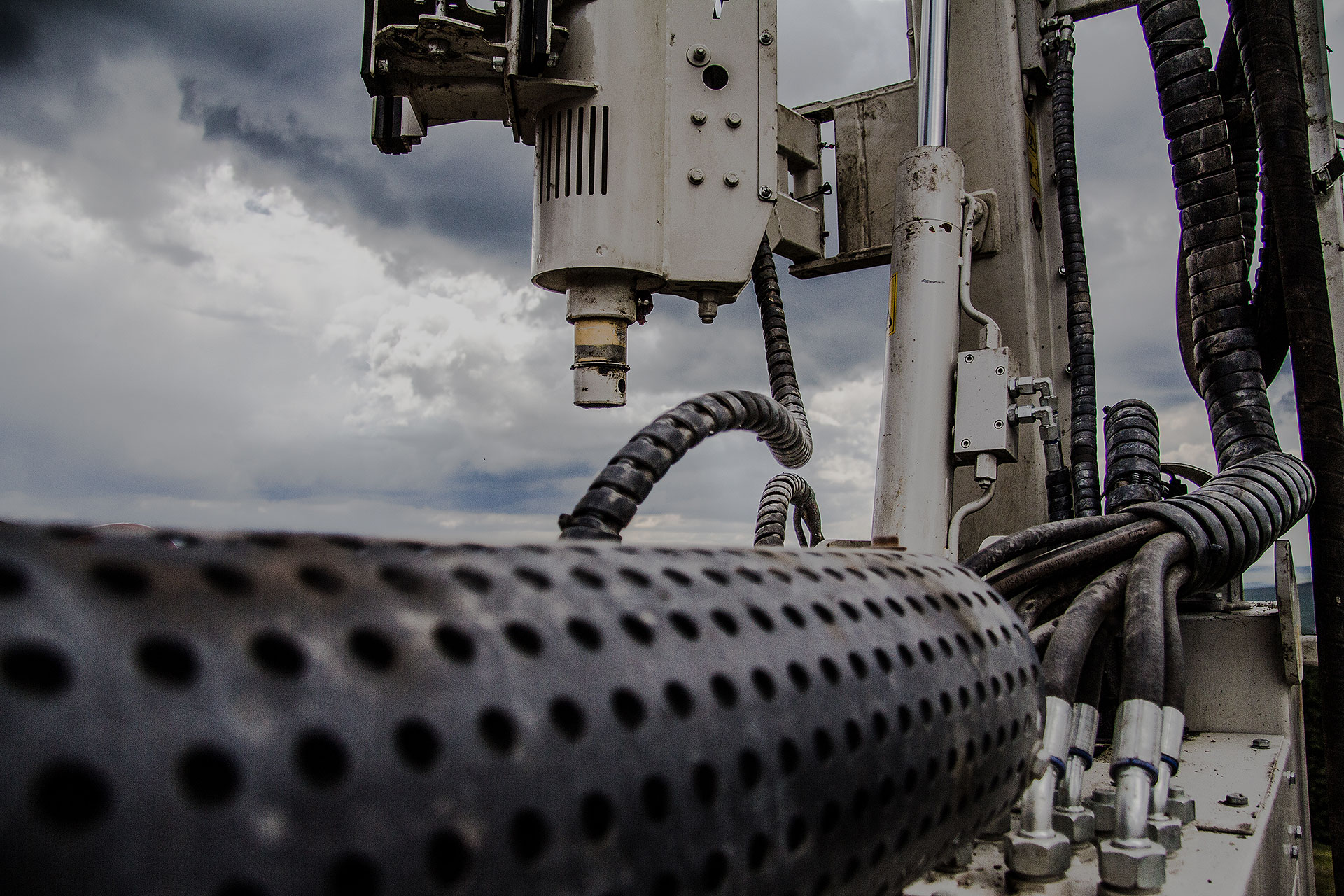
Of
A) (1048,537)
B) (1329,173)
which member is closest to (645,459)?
(1048,537)

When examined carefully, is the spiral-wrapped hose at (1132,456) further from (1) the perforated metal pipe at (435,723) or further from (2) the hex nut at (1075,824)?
(1) the perforated metal pipe at (435,723)

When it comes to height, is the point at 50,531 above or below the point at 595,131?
below

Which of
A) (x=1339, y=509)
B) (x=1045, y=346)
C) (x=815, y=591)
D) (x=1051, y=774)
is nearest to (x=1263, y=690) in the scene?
(x=1339, y=509)

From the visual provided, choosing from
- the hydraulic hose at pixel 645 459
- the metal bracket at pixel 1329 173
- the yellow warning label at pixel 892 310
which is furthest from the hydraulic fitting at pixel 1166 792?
the metal bracket at pixel 1329 173

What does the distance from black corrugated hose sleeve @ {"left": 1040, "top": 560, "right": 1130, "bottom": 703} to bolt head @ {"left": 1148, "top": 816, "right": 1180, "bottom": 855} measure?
0.09 metres

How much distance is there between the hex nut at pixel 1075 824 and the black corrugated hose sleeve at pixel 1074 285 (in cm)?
93

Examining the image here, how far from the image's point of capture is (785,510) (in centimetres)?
133

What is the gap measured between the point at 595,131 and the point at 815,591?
1053 millimetres

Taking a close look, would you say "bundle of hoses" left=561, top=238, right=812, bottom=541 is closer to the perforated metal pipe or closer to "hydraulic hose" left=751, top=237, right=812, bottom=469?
the perforated metal pipe

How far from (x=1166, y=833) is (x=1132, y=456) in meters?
0.66

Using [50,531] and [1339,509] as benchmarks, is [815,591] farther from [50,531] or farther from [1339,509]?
[1339,509]

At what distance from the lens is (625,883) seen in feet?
0.73

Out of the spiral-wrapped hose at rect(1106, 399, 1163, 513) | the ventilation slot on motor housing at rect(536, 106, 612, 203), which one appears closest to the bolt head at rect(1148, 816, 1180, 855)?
the spiral-wrapped hose at rect(1106, 399, 1163, 513)

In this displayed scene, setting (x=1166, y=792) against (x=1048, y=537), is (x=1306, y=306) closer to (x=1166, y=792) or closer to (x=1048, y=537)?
(x=1048, y=537)
